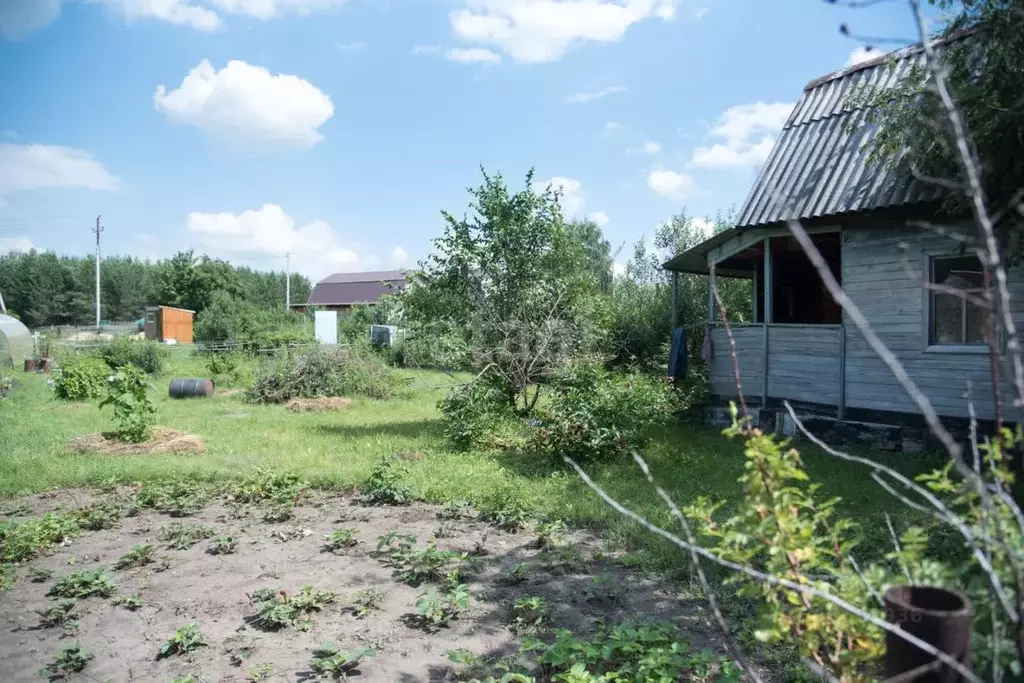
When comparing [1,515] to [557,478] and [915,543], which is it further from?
[915,543]

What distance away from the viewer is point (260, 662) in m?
3.85

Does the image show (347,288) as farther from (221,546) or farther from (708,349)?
(221,546)

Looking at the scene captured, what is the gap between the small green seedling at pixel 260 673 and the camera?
3643mm

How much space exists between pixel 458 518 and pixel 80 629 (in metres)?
3.13

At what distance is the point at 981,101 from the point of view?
6.52m

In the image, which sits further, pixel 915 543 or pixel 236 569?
pixel 236 569

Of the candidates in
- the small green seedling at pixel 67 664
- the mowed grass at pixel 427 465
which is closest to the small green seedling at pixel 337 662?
the small green seedling at pixel 67 664

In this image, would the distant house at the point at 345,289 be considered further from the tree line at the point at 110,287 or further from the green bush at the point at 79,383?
the green bush at the point at 79,383

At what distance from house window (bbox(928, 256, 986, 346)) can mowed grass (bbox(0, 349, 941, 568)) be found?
1.70 meters

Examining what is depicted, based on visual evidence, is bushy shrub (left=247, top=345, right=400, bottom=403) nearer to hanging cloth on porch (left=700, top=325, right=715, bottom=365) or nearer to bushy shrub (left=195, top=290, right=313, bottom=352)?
hanging cloth on porch (left=700, top=325, right=715, bottom=365)

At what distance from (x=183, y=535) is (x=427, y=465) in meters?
3.33

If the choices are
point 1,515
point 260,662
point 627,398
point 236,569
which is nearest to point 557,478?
point 627,398

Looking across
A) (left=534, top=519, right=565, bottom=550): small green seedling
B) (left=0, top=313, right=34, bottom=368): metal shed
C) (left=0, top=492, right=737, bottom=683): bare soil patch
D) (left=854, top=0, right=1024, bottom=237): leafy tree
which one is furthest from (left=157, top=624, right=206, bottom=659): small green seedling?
(left=0, top=313, right=34, bottom=368): metal shed

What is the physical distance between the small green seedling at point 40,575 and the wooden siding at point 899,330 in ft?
31.4
